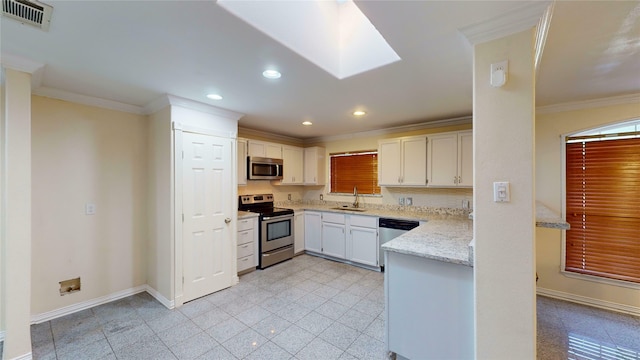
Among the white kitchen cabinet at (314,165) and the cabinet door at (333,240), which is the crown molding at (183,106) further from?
the cabinet door at (333,240)

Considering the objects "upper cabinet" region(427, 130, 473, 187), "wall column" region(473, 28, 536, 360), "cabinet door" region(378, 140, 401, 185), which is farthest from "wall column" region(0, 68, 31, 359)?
"upper cabinet" region(427, 130, 473, 187)

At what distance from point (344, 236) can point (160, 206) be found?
273 centimetres

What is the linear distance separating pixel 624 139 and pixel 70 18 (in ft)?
16.3

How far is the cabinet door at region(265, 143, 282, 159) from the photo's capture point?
178 inches

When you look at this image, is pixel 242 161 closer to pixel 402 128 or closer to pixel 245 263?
pixel 245 263

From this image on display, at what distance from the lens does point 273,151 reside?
462cm

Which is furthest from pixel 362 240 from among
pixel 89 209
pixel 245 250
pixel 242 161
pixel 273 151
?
pixel 89 209

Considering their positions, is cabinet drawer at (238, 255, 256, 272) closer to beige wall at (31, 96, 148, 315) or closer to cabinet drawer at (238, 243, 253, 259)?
cabinet drawer at (238, 243, 253, 259)

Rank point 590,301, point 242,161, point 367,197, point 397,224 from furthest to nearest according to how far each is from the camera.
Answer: point 367,197, point 242,161, point 397,224, point 590,301

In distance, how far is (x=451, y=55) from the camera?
5.93ft

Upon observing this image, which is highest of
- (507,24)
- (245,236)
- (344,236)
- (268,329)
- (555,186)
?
(507,24)

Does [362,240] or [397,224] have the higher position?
[397,224]

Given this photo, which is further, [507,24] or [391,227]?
[391,227]

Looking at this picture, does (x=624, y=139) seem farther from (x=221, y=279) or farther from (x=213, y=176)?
(x=221, y=279)
